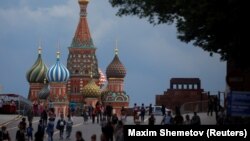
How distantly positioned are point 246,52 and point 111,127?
18.0ft

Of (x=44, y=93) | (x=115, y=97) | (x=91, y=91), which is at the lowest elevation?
(x=115, y=97)

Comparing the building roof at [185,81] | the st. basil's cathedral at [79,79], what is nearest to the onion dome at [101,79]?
the st. basil's cathedral at [79,79]

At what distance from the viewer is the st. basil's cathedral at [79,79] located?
360ft

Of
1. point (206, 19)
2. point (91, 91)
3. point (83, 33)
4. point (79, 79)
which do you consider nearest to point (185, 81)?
point (91, 91)

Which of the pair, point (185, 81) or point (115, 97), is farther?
point (115, 97)

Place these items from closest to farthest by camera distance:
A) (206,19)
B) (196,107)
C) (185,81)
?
1. (206,19)
2. (196,107)
3. (185,81)

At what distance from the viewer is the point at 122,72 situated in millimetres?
113562

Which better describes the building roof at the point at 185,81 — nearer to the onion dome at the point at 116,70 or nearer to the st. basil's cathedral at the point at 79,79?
the st. basil's cathedral at the point at 79,79

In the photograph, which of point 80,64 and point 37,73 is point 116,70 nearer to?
point 80,64

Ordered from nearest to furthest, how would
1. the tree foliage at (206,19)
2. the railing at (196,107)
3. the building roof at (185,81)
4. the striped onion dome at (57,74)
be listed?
1. the tree foliage at (206,19)
2. the railing at (196,107)
3. the building roof at (185,81)
4. the striped onion dome at (57,74)

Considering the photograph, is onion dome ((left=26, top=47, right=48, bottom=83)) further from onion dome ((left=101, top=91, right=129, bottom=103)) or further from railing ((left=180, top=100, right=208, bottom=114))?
railing ((left=180, top=100, right=208, bottom=114))

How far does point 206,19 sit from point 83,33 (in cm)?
10058

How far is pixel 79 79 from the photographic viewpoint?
384 feet

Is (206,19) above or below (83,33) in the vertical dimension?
below
